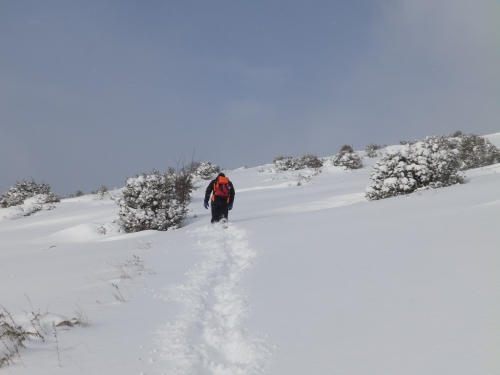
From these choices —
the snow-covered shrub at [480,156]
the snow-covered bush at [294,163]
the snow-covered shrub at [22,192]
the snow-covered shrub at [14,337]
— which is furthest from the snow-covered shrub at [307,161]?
the snow-covered shrub at [14,337]

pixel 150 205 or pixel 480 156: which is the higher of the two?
pixel 480 156

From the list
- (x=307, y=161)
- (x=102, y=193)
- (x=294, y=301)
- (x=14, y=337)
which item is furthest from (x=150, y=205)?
(x=307, y=161)

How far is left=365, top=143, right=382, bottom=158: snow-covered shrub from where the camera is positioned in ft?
86.5

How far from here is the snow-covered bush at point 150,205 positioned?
32.2 feet

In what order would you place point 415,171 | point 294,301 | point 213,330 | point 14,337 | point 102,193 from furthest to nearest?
1. point 102,193
2. point 415,171
3. point 294,301
4. point 213,330
5. point 14,337

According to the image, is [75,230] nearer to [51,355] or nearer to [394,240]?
[51,355]

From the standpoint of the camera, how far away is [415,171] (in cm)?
909

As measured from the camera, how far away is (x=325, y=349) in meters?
2.13

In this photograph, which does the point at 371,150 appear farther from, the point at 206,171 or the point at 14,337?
the point at 14,337

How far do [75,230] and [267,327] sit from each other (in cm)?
983

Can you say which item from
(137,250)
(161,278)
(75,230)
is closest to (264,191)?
(75,230)

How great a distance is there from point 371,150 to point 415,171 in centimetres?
2010

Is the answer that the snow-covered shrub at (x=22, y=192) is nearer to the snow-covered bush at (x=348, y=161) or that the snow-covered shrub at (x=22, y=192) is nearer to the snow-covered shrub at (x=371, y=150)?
the snow-covered bush at (x=348, y=161)

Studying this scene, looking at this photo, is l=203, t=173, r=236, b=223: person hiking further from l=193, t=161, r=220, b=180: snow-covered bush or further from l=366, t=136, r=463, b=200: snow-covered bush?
l=193, t=161, r=220, b=180: snow-covered bush
